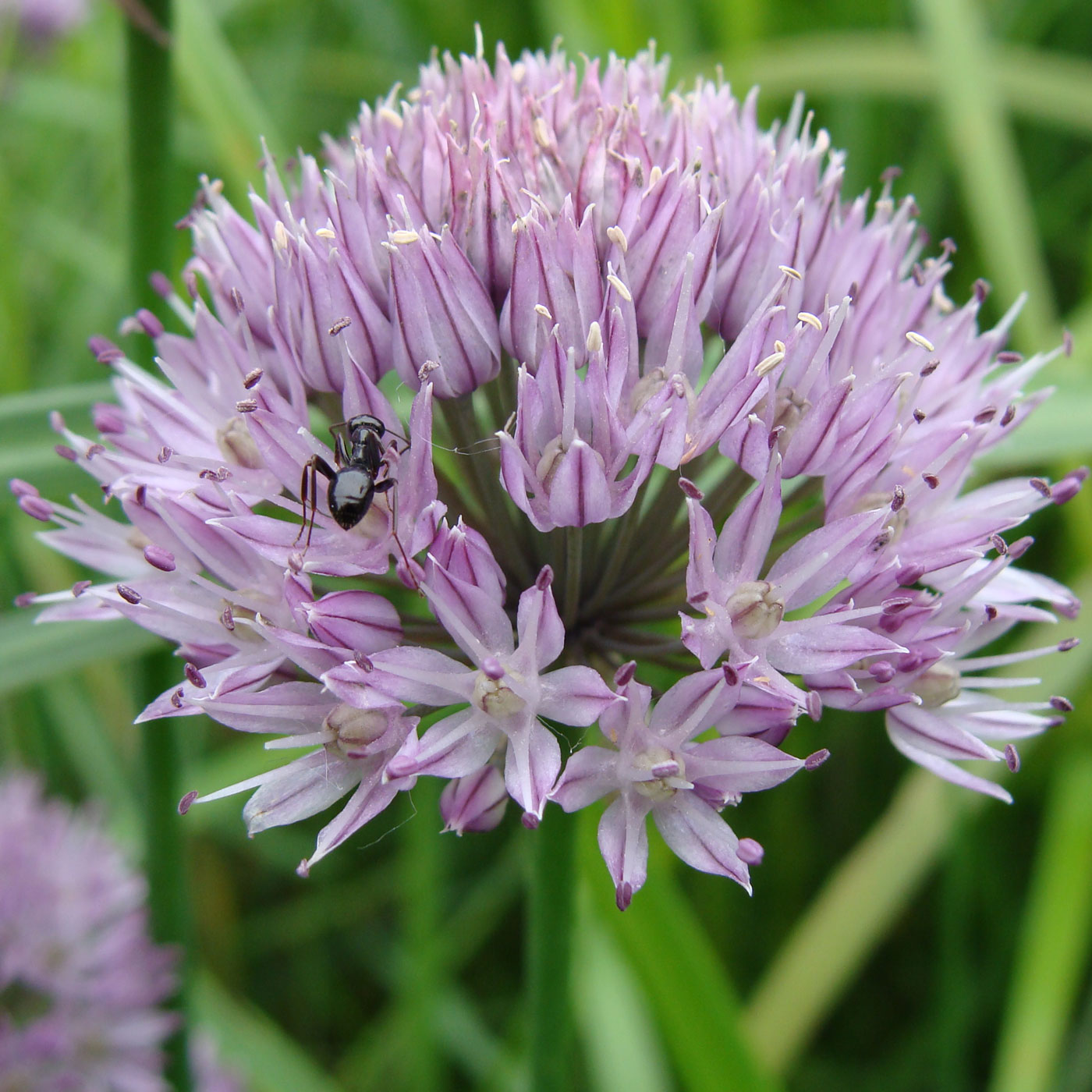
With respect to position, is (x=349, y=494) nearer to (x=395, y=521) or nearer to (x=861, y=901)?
(x=395, y=521)

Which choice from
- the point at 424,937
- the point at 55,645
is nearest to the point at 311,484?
the point at 55,645

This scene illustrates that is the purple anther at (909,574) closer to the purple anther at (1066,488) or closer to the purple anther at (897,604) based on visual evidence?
the purple anther at (897,604)

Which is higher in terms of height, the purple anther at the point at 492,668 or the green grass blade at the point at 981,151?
the green grass blade at the point at 981,151

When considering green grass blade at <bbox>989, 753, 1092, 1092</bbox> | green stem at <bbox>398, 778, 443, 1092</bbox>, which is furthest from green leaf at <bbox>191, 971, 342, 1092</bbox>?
green grass blade at <bbox>989, 753, 1092, 1092</bbox>

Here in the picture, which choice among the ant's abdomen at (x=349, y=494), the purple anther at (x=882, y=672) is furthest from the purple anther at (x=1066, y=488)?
the ant's abdomen at (x=349, y=494)

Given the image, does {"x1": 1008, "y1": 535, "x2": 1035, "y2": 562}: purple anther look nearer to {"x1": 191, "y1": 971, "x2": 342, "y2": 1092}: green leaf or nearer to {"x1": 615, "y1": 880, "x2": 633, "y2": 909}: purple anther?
{"x1": 615, "y1": 880, "x2": 633, "y2": 909}: purple anther

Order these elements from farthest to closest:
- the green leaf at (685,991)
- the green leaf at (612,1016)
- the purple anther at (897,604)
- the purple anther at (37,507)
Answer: the green leaf at (612,1016) < the green leaf at (685,991) < the purple anther at (37,507) < the purple anther at (897,604)

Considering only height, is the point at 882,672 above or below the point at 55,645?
above

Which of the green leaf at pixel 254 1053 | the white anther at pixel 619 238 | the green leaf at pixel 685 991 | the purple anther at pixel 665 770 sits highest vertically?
the white anther at pixel 619 238
